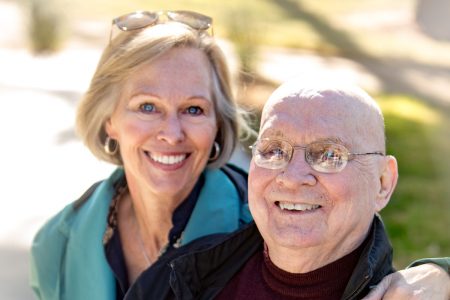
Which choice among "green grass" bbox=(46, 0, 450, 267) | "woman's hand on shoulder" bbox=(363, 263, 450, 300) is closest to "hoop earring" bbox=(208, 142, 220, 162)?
"woman's hand on shoulder" bbox=(363, 263, 450, 300)

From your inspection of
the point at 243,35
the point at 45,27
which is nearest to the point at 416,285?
the point at 243,35

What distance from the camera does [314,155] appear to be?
2.04m

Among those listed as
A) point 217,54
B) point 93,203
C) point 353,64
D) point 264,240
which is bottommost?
point 353,64

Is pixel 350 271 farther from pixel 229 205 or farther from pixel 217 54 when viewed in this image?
pixel 217 54

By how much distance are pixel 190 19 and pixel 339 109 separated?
1.02 metres

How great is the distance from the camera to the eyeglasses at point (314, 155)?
2023mm

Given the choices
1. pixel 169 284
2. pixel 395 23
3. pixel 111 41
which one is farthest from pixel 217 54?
pixel 395 23

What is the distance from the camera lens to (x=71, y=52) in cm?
966

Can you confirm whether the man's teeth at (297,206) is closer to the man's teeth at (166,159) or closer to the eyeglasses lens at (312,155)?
the eyeglasses lens at (312,155)

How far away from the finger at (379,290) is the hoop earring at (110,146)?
1366 mm

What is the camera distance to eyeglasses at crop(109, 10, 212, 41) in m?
2.84

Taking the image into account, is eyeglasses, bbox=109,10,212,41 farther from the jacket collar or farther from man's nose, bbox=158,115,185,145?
the jacket collar

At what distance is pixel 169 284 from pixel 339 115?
2.44 feet

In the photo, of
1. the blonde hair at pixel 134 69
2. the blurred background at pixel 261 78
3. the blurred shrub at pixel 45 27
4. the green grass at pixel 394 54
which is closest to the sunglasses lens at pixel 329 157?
the blonde hair at pixel 134 69
